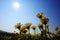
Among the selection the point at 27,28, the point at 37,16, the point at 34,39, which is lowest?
the point at 34,39

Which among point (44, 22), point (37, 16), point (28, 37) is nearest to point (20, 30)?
point (28, 37)

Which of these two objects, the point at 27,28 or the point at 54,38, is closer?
the point at 54,38

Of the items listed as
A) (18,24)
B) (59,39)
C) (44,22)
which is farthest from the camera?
(18,24)

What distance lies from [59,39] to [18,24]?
4.73 ft

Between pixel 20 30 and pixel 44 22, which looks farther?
pixel 20 30

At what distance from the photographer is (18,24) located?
17.6 ft

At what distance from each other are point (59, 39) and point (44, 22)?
0.89 metres

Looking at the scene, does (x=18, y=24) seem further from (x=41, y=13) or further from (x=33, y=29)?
(x=41, y=13)

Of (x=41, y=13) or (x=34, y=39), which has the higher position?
(x=41, y=13)

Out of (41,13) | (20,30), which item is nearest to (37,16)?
(41,13)

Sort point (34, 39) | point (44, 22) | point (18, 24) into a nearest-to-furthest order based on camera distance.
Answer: point (44, 22) → point (34, 39) → point (18, 24)

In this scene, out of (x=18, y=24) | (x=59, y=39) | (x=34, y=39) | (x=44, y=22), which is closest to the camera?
(x=44, y=22)

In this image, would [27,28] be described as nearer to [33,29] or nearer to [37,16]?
[33,29]

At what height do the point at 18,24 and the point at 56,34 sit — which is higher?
the point at 18,24
